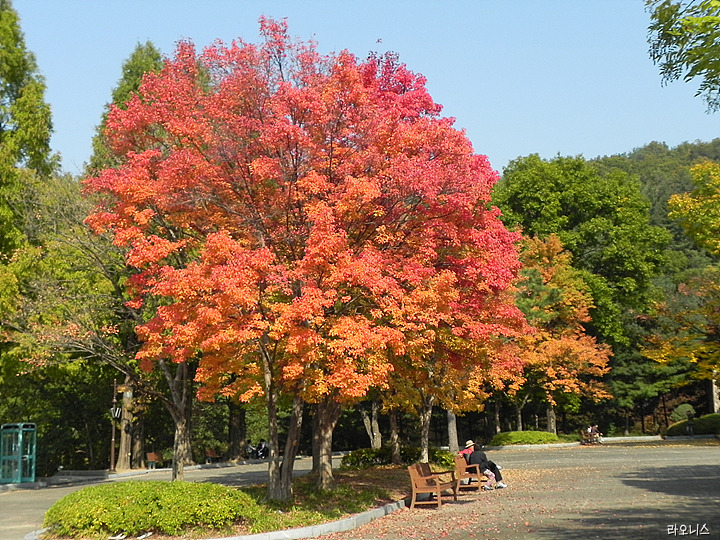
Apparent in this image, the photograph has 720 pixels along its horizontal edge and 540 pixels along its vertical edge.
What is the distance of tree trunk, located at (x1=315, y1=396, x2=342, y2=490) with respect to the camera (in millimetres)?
16984

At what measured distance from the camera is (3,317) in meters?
23.0

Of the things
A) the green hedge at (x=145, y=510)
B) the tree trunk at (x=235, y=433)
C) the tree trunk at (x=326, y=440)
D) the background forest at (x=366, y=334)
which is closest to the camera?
the green hedge at (x=145, y=510)

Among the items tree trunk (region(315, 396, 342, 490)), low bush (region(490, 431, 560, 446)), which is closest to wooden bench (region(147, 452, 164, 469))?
low bush (region(490, 431, 560, 446))

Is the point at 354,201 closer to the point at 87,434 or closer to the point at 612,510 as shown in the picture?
the point at 612,510

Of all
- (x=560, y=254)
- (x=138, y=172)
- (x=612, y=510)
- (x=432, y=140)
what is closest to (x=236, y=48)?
(x=138, y=172)

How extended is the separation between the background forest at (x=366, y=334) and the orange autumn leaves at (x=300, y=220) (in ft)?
2.92

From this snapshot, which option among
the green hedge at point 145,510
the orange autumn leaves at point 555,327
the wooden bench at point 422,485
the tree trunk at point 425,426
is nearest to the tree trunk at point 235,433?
the orange autumn leaves at point 555,327

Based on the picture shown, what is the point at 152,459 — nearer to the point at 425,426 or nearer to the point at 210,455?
the point at 210,455

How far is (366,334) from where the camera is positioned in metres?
12.9

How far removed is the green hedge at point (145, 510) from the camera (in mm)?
11492

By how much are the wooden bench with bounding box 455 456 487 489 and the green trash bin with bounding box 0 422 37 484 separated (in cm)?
1591

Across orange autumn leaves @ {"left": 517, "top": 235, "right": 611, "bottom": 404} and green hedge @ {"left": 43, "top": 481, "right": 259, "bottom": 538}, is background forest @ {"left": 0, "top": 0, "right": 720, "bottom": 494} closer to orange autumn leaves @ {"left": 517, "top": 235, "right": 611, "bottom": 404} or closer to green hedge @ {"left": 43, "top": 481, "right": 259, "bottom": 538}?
orange autumn leaves @ {"left": 517, "top": 235, "right": 611, "bottom": 404}

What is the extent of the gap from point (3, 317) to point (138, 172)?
1042 centimetres

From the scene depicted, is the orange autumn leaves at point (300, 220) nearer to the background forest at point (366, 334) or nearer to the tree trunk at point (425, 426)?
the background forest at point (366, 334)
